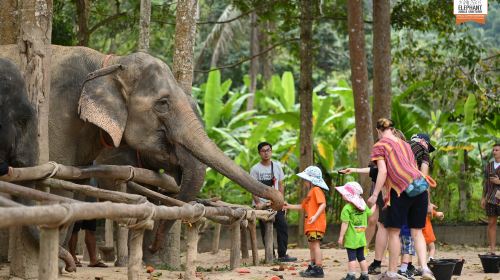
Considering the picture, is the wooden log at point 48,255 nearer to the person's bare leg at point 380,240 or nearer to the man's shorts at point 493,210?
the person's bare leg at point 380,240

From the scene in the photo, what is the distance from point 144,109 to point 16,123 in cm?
221

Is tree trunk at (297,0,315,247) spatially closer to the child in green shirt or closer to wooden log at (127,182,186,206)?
the child in green shirt

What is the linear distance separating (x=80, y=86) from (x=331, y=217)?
372 inches

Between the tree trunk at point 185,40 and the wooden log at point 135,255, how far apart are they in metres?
4.49

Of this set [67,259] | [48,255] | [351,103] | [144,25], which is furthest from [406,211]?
[351,103]

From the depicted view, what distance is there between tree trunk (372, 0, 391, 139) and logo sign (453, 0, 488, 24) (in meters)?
2.17

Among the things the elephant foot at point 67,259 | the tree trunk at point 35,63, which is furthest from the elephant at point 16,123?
the elephant foot at point 67,259

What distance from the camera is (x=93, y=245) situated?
36.2 ft

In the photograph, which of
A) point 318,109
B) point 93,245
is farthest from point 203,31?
point 93,245

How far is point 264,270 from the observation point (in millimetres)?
11562

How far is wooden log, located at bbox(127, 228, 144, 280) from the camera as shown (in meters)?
7.74

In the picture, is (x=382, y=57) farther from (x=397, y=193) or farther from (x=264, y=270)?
(x=397, y=193)

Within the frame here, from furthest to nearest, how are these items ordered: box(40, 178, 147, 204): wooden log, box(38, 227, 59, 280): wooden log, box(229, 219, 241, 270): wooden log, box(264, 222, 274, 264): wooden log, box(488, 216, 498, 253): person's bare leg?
box(488, 216, 498, 253): person's bare leg < box(264, 222, 274, 264): wooden log < box(229, 219, 241, 270): wooden log < box(40, 178, 147, 204): wooden log < box(38, 227, 59, 280): wooden log

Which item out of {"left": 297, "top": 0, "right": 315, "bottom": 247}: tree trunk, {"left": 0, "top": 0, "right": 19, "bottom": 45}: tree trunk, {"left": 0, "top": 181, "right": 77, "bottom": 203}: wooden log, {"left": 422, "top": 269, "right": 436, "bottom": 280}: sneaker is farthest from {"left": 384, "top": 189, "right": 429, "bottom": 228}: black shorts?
{"left": 297, "top": 0, "right": 315, "bottom": 247}: tree trunk
